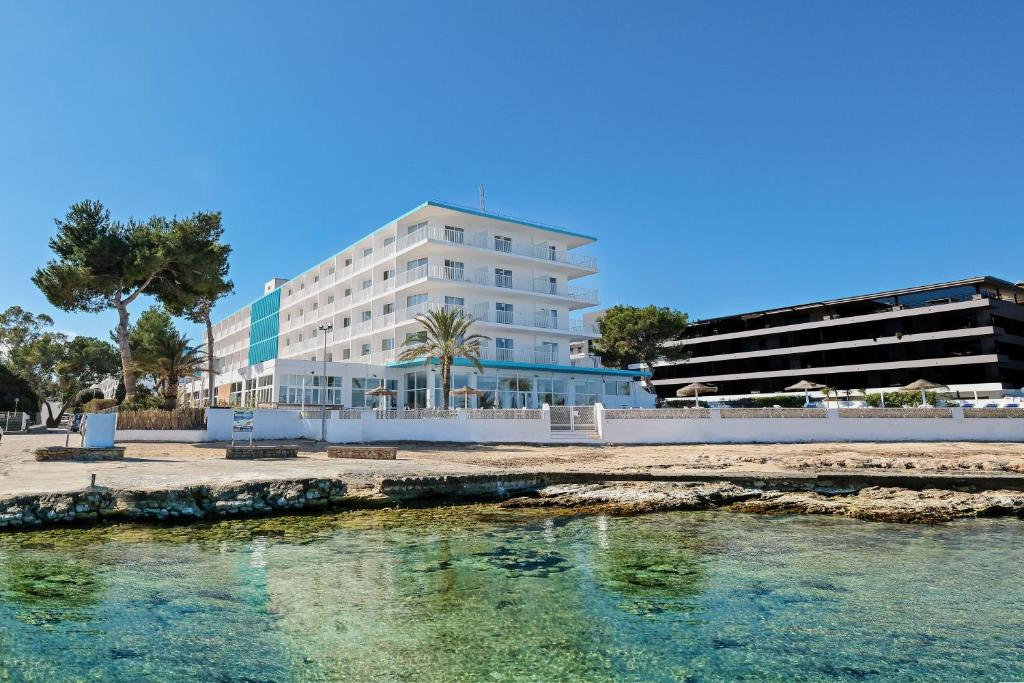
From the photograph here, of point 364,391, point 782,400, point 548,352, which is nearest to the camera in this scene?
point 364,391

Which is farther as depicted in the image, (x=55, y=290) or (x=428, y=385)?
(x=428, y=385)

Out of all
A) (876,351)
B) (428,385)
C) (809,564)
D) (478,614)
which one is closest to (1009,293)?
(876,351)

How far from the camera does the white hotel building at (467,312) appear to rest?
128 feet

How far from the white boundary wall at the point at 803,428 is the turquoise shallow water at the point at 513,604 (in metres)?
15.1

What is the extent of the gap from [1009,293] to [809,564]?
2823 inches

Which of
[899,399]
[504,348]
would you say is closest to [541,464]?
[504,348]

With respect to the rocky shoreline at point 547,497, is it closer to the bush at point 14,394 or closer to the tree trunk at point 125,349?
the tree trunk at point 125,349

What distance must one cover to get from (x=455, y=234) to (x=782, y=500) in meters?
30.9

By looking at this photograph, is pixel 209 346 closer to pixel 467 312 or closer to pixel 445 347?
pixel 467 312

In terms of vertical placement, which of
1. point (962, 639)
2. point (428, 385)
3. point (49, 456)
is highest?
point (428, 385)

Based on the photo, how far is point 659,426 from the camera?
27.1m

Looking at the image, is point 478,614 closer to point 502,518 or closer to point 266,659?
point 266,659

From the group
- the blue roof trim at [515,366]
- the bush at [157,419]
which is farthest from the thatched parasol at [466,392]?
the bush at [157,419]

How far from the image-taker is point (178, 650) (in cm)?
597
